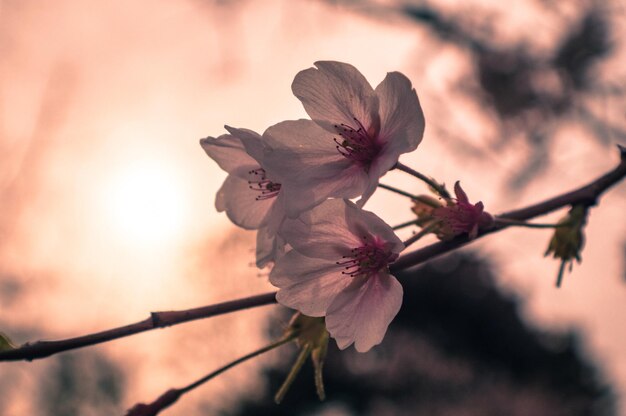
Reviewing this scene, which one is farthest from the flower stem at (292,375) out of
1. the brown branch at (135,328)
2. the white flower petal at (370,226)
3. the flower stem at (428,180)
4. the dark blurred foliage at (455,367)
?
the dark blurred foliage at (455,367)

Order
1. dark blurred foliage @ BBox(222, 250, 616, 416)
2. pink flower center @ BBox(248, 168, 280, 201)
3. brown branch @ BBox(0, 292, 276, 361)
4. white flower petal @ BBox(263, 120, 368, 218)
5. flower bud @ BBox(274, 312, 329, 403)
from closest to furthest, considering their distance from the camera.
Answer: brown branch @ BBox(0, 292, 276, 361) < white flower petal @ BBox(263, 120, 368, 218) < flower bud @ BBox(274, 312, 329, 403) < pink flower center @ BBox(248, 168, 280, 201) < dark blurred foliage @ BBox(222, 250, 616, 416)

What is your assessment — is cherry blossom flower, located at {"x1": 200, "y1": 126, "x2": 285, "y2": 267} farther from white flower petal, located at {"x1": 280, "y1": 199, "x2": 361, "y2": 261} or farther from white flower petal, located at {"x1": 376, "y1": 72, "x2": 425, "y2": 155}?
white flower petal, located at {"x1": 376, "y1": 72, "x2": 425, "y2": 155}

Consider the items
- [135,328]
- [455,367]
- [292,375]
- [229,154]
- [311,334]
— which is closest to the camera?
[135,328]

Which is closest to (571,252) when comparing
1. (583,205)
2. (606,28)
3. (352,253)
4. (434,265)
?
(583,205)

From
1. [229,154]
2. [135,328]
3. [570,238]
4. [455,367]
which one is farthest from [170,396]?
[455,367]

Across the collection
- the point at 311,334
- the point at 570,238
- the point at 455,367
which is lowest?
the point at 455,367

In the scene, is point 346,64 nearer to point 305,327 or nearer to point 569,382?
point 305,327

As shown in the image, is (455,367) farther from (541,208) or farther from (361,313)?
(361,313)


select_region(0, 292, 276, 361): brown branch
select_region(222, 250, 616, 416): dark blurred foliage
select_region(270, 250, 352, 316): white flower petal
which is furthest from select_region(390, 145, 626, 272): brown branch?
select_region(222, 250, 616, 416): dark blurred foliage
